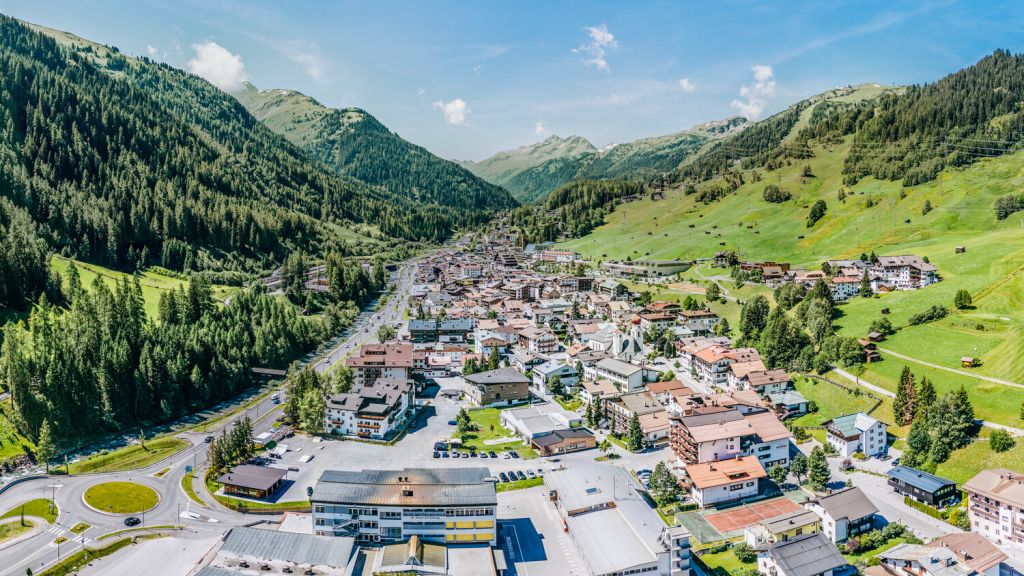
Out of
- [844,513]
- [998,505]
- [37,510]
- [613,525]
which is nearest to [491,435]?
[613,525]

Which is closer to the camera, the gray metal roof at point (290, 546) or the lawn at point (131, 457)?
the gray metal roof at point (290, 546)

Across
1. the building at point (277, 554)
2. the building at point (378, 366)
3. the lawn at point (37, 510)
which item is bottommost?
the building at point (277, 554)

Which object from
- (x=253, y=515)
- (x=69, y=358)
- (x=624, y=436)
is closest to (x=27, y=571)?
(x=253, y=515)

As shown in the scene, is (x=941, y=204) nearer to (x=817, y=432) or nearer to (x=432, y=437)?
(x=817, y=432)

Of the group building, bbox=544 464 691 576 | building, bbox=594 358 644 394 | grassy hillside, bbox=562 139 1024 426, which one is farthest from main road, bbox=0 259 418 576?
grassy hillside, bbox=562 139 1024 426

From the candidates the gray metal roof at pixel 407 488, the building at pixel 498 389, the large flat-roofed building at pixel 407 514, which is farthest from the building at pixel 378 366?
the large flat-roofed building at pixel 407 514

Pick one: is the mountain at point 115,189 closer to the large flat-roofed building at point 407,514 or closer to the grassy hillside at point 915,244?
the grassy hillside at point 915,244

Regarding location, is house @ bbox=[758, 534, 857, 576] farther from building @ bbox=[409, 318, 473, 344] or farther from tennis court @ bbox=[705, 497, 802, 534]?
building @ bbox=[409, 318, 473, 344]
